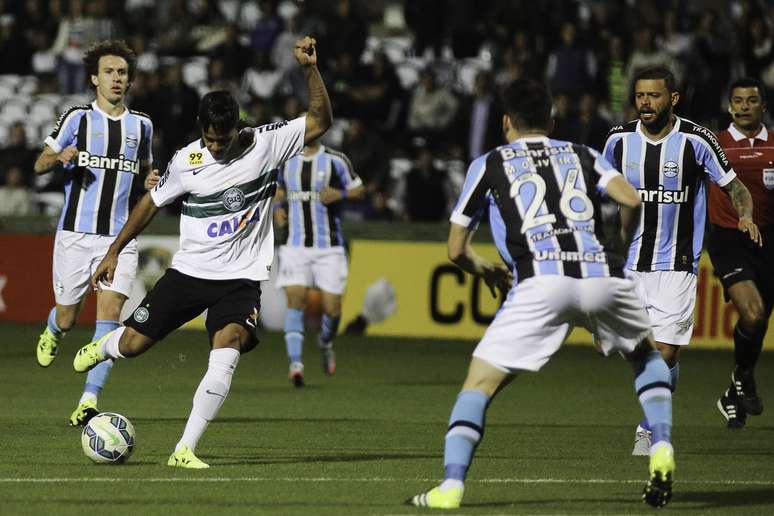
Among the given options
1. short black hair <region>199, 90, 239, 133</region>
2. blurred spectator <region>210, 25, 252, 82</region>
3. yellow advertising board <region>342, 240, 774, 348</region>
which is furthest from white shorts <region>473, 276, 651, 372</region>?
blurred spectator <region>210, 25, 252, 82</region>

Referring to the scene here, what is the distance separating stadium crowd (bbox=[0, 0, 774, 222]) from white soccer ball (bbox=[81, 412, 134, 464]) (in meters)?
11.6

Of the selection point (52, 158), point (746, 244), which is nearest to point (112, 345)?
point (52, 158)

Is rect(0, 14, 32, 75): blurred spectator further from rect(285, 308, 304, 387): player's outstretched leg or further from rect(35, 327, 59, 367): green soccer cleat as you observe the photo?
rect(35, 327, 59, 367): green soccer cleat

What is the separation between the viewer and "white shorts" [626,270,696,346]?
30.6 ft

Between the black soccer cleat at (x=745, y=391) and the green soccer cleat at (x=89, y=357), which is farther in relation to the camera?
the black soccer cleat at (x=745, y=391)

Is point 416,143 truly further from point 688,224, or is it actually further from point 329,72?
point 688,224

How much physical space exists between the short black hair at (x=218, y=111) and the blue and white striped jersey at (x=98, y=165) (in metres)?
2.50

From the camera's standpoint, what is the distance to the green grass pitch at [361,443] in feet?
24.0

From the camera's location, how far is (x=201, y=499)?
7242mm

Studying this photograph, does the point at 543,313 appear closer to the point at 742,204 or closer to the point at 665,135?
the point at 742,204

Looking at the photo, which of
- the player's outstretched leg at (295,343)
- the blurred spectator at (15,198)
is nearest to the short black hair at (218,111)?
the player's outstretched leg at (295,343)

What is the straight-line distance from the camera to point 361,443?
9.66m

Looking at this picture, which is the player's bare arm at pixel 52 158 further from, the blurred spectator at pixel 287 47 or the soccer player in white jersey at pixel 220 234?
the blurred spectator at pixel 287 47

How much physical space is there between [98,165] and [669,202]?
13.2ft
